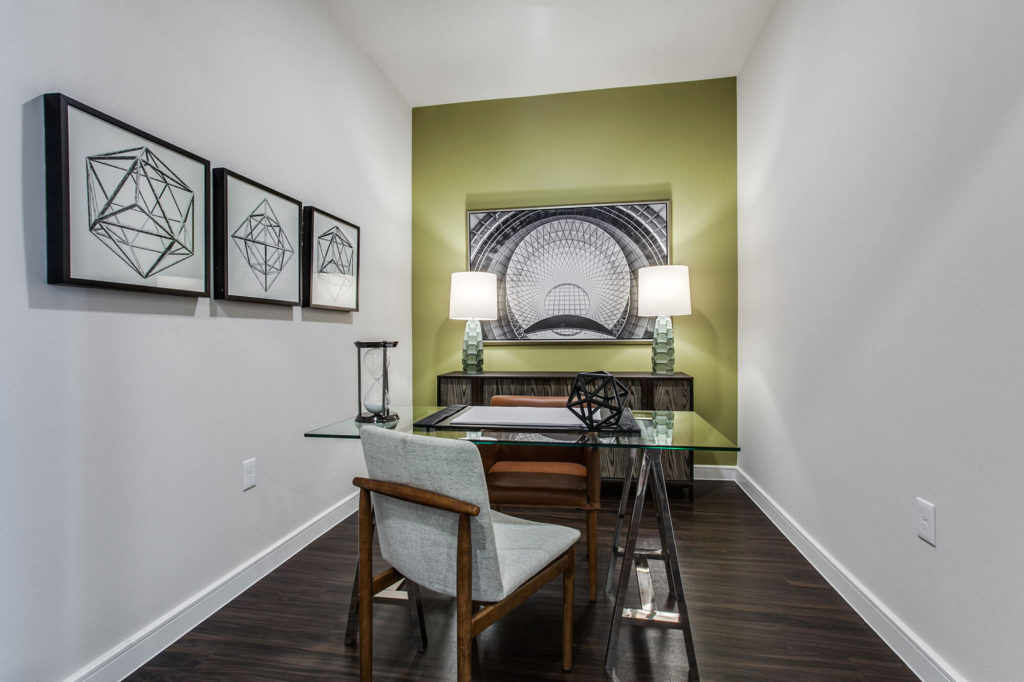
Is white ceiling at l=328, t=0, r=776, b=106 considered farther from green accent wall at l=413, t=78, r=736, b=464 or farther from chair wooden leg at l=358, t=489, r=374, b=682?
chair wooden leg at l=358, t=489, r=374, b=682

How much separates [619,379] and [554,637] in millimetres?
1663

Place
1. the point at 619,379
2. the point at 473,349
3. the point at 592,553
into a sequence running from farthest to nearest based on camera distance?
1. the point at 473,349
2. the point at 619,379
3. the point at 592,553

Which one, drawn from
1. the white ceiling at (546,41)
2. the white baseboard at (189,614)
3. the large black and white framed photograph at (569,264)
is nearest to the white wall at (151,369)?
the white baseboard at (189,614)

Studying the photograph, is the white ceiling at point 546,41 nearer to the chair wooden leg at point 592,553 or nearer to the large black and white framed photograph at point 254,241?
the large black and white framed photograph at point 254,241

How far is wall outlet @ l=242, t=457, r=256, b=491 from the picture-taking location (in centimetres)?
201

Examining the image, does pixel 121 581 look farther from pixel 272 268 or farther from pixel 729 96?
pixel 729 96

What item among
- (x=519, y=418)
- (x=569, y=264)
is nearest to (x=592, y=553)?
(x=519, y=418)

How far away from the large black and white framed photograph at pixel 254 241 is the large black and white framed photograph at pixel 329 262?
0.07m

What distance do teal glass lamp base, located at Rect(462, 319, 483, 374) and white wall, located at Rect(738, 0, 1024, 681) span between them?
6.10 feet

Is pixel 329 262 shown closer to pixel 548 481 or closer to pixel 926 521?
pixel 548 481

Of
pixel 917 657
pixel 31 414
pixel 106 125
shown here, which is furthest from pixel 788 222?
pixel 31 414

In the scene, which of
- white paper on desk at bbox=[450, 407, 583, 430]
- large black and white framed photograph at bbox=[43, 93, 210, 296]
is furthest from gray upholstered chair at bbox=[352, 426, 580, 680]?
large black and white framed photograph at bbox=[43, 93, 210, 296]

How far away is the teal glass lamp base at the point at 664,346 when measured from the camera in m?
3.24

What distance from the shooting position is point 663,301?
10.3ft
